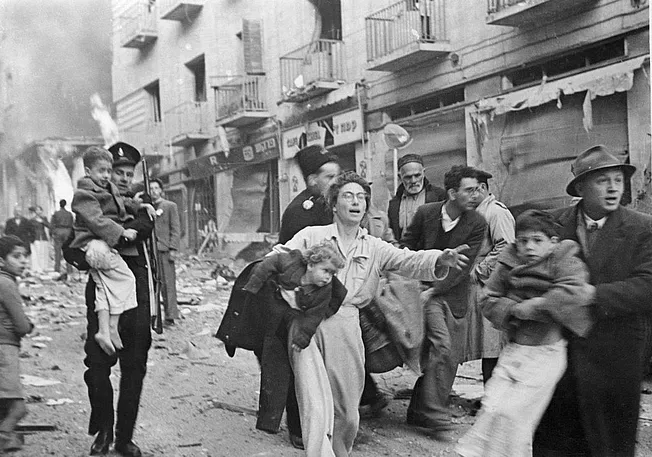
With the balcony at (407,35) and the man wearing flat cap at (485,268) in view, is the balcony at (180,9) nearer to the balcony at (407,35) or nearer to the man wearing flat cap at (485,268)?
the balcony at (407,35)

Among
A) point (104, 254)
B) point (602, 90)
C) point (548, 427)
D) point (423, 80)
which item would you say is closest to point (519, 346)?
point (548, 427)

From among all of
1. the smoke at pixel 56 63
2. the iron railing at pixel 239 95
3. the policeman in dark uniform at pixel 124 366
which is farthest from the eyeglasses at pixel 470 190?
the smoke at pixel 56 63

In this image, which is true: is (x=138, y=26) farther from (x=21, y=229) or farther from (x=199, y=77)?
(x=21, y=229)

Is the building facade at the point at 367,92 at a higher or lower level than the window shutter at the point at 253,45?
lower

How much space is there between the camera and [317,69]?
18.5m

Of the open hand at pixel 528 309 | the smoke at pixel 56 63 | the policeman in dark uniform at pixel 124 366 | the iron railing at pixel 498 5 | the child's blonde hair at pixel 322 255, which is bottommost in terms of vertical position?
the policeman in dark uniform at pixel 124 366

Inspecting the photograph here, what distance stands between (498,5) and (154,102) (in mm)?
20307

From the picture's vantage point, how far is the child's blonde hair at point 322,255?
4027 millimetres

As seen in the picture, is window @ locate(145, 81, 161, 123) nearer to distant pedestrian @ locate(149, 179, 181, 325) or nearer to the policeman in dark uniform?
distant pedestrian @ locate(149, 179, 181, 325)

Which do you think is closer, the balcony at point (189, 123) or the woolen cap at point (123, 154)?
the woolen cap at point (123, 154)

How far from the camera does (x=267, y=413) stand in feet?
15.9

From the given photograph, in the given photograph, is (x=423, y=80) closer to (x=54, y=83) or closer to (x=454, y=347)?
(x=454, y=347)

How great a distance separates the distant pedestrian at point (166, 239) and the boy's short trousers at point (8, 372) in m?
5.50

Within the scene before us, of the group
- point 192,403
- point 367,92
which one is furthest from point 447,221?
point 367,92
